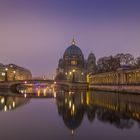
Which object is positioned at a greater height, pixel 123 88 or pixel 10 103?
pixel 123 88

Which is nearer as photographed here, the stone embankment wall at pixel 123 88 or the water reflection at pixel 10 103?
the water reflection at pixel 10 103

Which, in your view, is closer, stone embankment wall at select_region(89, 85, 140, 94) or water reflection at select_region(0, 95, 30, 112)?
water reflection at select_region(0, 95, 30, 112)

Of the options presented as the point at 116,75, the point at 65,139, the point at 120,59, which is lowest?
the point at 65,139

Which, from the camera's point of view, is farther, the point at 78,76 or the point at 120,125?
the point at 78,76

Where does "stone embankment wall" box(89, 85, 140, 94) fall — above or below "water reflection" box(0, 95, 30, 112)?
above

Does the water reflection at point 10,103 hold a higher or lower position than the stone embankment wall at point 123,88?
lower

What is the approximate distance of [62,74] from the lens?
19775 cm

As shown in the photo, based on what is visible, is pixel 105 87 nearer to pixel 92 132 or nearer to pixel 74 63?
pixel 92 132

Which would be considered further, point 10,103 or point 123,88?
point 123,88

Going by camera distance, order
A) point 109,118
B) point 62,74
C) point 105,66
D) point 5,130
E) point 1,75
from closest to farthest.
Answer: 1. point 5,130
2. point 109,118
3. point 105,66
4. point 1,75
5. point 62,74

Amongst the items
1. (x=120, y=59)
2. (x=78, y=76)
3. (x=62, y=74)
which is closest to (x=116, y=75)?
(x=120, y=59)

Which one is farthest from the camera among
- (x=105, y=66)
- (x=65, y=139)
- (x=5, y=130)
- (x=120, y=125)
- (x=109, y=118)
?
(x=105, y=66)

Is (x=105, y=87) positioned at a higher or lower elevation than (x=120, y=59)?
lower

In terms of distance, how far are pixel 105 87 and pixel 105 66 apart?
2385 centimetres
